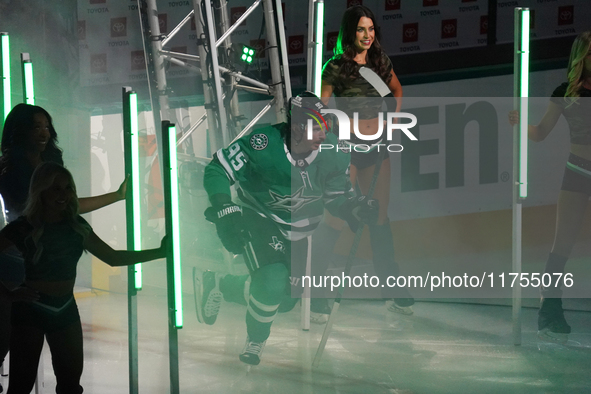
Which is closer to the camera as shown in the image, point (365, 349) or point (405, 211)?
point (365, 349)

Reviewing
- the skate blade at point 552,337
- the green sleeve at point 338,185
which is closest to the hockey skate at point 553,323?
the skate blade at point 552,337

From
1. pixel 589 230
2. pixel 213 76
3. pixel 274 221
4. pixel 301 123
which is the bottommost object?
pixel 589 230

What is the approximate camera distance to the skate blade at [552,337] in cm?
357

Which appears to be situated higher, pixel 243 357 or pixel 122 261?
pixel 122 261

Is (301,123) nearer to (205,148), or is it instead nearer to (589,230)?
(589,230)

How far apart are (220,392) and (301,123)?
129 cm

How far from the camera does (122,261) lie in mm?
2285

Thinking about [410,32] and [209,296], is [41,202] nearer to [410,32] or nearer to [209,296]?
[209,296]

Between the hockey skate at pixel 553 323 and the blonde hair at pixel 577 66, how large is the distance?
3.58 feet

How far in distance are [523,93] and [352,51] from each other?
3.26ft

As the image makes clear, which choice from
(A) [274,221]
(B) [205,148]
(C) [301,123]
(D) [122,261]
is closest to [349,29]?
(C) [301,123]

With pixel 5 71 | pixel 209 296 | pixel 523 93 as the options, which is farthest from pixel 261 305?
pixel 523 93

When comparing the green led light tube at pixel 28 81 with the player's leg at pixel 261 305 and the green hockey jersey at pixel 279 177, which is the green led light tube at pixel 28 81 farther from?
the player's leg at pixel 261 305

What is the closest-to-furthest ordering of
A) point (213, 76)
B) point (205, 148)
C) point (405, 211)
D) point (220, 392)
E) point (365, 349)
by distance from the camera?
point (220, 392), point (365, 349), point (213, 76), point (405, 211), point (205, 148)
